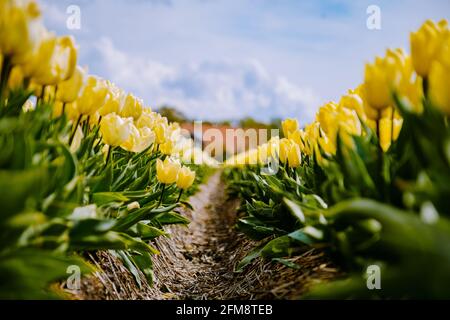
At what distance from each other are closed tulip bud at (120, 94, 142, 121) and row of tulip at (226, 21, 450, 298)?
4.94ft

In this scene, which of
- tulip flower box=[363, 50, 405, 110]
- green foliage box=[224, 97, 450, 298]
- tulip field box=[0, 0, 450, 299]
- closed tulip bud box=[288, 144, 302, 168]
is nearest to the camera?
green foliage box=[224, 97, 450, 298]

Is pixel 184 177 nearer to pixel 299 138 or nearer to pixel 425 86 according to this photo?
pixel 299 138

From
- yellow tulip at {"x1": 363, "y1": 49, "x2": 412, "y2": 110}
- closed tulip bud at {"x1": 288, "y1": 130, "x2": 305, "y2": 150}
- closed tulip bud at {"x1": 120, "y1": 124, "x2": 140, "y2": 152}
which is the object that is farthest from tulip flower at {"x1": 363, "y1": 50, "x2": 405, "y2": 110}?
closed tulip bud at {"x1": 288, "y1": 130, "x2": 305, "y2": 150}

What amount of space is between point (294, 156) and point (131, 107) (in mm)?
1284

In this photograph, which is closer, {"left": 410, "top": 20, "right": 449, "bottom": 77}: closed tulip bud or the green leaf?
{"left": 410, "top": 20, "right": 449, "bottom": 77}: closed tulip bud

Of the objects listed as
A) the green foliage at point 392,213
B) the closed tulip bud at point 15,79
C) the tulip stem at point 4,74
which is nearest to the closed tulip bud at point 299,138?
the green foliage at point 392,213

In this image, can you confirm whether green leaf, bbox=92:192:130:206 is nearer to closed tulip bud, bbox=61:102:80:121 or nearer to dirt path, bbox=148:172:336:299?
closed tulip bud, bbox=61:102:80:121

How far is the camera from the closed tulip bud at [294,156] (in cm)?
316

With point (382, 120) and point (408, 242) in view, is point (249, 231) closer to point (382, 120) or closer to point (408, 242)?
point (382, 120)

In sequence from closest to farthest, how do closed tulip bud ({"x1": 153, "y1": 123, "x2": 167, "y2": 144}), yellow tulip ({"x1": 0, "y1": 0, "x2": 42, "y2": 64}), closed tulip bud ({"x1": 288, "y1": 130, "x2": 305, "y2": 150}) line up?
yellow tulip ({"x1": 0, "y1": 0, "x2": 42, "y2": 64}), closed tulip bud ({"x1": 288, "y1": 130, "x2": 305, "y2": 150}), closed tulip bud ({"x1": 153, "y1": 123, "x2": 167, "y2": 144})

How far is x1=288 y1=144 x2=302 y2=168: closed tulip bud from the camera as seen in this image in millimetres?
3164

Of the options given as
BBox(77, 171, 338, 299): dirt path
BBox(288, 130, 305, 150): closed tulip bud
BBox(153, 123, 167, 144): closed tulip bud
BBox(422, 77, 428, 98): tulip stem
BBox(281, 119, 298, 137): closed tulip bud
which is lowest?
BBox(77, 171, 338, 299): dirt path

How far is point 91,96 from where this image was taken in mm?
2283
